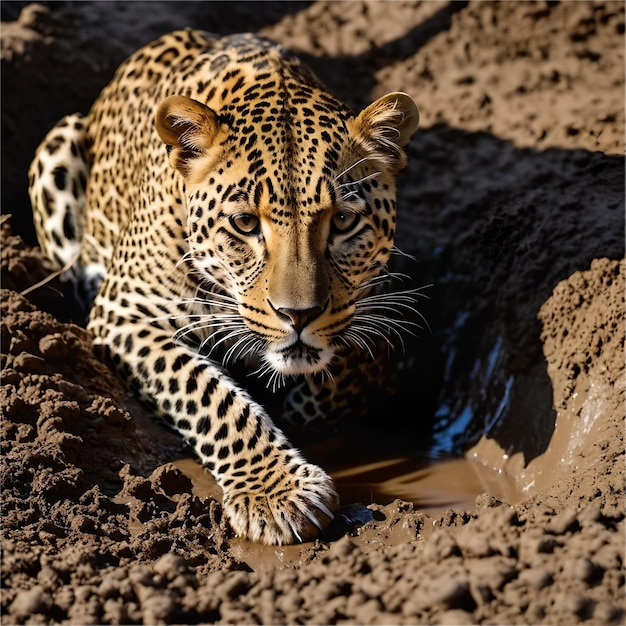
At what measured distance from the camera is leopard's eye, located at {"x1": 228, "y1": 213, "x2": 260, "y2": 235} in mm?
6031

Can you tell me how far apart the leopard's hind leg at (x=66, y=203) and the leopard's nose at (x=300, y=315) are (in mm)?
3277

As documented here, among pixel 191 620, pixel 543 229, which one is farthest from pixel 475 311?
Answer: pixel 191 620

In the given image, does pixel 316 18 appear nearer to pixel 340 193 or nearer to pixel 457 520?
pixel 340 193

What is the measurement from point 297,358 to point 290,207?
0.86 meters

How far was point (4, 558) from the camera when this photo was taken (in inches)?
171

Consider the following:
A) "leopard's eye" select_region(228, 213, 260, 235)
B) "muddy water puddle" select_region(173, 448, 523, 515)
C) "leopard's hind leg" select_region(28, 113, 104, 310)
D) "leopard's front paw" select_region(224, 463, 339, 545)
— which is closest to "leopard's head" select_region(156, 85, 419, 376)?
"leopard's eye" select_region(228, 213, 260, 235)

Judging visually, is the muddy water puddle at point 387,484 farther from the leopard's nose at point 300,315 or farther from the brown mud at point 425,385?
the leopard's nose at point 300,315

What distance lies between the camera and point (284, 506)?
5586 mm

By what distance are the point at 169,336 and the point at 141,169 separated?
1.39m

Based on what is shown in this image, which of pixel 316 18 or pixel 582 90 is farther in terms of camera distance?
pixel 316 18

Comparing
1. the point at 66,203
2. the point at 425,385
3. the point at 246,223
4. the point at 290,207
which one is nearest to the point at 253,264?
the point at 246,223

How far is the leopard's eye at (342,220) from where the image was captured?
6.03m

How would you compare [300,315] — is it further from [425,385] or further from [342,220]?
[425,385]

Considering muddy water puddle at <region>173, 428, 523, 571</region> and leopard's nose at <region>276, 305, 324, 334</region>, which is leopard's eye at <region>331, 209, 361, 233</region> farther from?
muddy water puddle at <region>173, 428, 523, 571</region>
